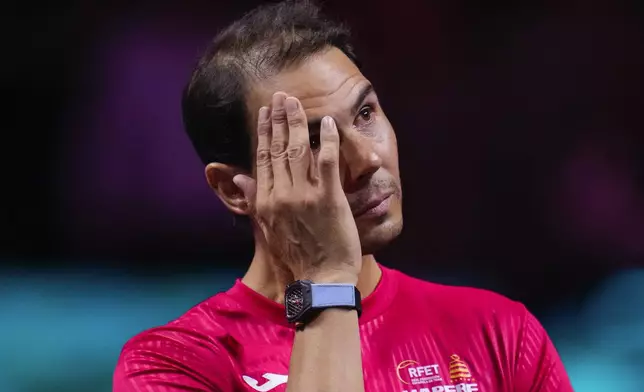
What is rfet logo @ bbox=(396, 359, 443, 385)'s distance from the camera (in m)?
1.78

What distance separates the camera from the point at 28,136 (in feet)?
9.74

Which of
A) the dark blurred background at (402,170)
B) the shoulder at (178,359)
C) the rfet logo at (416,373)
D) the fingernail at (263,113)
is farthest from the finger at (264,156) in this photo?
the dark blurred background at (402,170)

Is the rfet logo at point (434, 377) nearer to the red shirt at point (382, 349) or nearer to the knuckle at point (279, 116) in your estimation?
the red shirt at point (382, 349)

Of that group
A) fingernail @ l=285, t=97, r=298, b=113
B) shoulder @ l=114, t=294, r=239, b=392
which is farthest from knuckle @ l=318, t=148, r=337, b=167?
shoulder @ l=114, t=294, r=239, b=392

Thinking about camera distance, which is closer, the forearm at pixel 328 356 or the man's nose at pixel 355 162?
the forearm at pixel 328 356

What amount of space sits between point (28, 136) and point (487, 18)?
172cm

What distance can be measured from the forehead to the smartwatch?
0.37 metres

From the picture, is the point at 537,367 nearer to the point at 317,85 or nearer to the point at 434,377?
the point at 434,377

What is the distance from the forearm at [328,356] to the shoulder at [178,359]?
22 cm

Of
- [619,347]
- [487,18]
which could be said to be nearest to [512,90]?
[487,18]

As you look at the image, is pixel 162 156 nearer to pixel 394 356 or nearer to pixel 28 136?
pixel 28 136

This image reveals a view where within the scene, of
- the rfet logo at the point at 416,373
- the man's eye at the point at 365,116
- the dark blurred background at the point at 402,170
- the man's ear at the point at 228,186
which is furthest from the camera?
the dark blurred background at the point at 402,170

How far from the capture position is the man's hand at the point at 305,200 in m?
1.65

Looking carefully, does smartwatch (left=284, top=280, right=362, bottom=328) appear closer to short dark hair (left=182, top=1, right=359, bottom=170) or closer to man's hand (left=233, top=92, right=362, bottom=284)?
man's hand (left=233, top=92, right=362, bottom=284)
